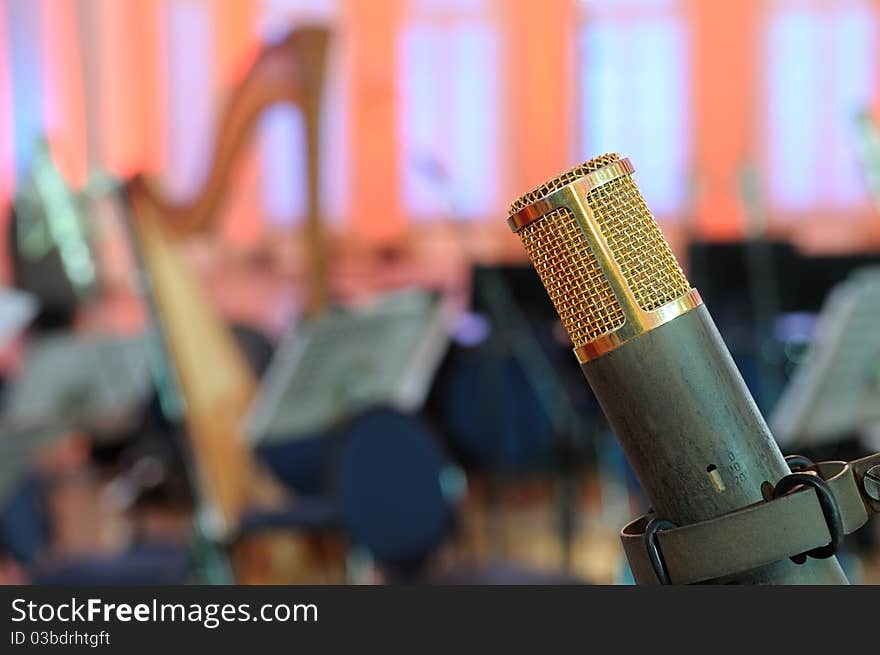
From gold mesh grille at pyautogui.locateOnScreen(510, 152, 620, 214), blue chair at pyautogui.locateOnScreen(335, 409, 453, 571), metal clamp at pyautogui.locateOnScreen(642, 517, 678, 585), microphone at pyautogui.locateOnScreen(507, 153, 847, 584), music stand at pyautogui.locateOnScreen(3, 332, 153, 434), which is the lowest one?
blue chair at pyautogui.locateOnScreen(335, 409, 453, 571)

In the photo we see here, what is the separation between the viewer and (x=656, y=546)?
0.50 metres

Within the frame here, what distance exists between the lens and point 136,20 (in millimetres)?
8539

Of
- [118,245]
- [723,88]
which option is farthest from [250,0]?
[723,88]

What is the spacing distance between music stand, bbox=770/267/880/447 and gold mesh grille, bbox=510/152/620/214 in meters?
2.17

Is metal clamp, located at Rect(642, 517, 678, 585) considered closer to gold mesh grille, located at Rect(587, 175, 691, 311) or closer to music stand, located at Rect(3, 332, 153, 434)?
gold mesh grille, located at Rect(587, 175, 691, 311)

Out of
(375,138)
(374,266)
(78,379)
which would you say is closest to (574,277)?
(78,379)

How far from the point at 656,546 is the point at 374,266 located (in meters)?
8.15

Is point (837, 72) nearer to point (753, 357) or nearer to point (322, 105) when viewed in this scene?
point (753, 357)

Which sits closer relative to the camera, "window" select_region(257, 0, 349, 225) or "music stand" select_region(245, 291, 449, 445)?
"music stand" select_region(245, 291, 449, 445)

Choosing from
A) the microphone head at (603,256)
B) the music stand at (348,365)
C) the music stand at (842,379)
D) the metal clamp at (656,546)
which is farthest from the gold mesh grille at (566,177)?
the music stand at (348,365)

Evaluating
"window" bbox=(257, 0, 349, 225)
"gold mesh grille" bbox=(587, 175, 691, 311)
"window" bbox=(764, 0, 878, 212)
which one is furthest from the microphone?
"window" bbox=(764, 0, 878, 212)

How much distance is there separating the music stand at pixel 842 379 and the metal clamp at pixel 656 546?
7.06 ft

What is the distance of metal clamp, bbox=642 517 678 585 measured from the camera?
0.50 metres

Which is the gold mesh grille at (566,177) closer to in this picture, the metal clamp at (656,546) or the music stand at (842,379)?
the metal clamp at (656,546)
